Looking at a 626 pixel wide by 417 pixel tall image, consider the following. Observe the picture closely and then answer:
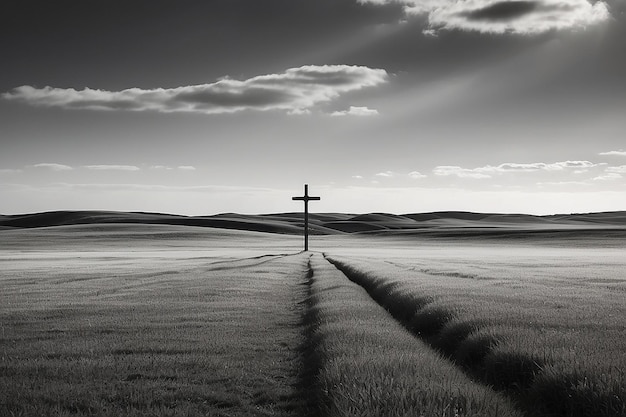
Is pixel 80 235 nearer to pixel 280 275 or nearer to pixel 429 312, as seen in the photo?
pixel 280 275

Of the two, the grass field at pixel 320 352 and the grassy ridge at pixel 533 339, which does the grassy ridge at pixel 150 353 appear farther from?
the grassy ridge at pixel 533 339

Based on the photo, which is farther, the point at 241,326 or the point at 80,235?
the point at 80,235

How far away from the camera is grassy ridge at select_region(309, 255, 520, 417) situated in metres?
6.16

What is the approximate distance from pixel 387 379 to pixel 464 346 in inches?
130

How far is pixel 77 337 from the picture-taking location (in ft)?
39.1

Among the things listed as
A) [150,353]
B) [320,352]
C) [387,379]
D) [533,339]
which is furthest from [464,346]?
[150,353]

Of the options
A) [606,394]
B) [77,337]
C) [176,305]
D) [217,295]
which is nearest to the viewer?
[606,394]

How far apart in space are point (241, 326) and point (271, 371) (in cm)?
445

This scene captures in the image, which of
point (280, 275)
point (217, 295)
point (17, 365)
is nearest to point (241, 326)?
point (17, 365)

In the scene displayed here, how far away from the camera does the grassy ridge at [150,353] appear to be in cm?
734

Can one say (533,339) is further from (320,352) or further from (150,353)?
(150,353)

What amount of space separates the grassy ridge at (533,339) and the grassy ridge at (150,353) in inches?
113

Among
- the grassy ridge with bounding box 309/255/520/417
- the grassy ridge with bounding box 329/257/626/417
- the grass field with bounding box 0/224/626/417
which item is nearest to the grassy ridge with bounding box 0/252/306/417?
the grass field with bounding box 0/224/626/417

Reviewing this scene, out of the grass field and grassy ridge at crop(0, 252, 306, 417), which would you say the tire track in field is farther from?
grassy ridge at crop(0, 252, 306, 417)
